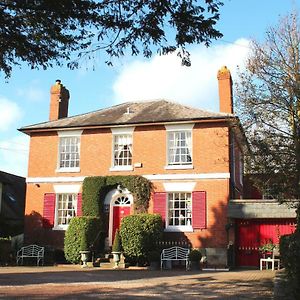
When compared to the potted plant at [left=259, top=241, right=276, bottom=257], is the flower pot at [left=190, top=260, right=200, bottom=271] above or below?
below

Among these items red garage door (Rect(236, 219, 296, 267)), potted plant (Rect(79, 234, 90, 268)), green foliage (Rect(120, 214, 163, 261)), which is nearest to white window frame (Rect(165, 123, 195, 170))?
green foliage (Rect(120, 214, 163, 261))

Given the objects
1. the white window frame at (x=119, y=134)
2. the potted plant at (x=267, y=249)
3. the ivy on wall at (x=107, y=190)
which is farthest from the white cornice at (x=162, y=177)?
the potted plant at (x=267, y=249)

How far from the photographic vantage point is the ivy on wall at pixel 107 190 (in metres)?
23.8

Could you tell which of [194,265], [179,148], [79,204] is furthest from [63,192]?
[194,265]

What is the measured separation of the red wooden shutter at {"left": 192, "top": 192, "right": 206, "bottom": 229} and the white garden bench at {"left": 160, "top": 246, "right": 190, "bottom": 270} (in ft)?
4.35

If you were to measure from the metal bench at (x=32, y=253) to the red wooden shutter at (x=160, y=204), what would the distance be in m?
5.73

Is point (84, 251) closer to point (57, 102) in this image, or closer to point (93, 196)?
point (93, 196)

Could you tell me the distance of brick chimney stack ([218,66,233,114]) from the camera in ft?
80.5

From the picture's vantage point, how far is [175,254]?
72.3 ft

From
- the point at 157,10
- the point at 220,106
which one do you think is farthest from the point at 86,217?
the point at 157,10

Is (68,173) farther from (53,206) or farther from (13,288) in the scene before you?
(13,288)

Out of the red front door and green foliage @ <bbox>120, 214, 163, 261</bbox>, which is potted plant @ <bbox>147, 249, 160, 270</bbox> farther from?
the red front door

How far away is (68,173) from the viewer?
2514 centimetres

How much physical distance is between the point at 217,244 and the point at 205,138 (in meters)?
4.97
